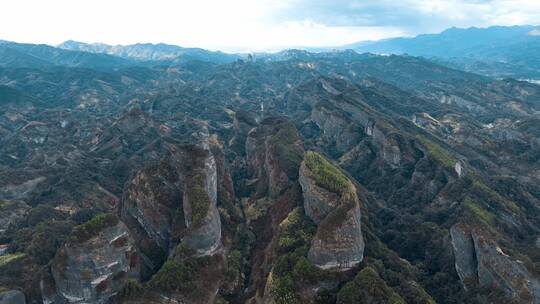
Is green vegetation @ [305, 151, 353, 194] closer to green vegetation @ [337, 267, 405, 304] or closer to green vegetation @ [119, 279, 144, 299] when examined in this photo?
green vegetation @ [337, 267, 405, 304]

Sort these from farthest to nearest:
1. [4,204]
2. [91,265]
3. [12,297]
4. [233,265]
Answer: [4,204] → [233,265] → [12,297] → [91,265]

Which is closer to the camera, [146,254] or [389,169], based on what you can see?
[146,254]

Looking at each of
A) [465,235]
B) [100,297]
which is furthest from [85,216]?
[465,235]

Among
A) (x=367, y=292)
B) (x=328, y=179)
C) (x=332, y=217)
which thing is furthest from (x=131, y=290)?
(x=328, y=179)

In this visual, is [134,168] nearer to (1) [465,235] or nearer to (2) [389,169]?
(2) [389,169]

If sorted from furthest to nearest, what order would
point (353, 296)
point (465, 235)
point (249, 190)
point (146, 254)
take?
point (249, 190), point (146, 254), point (465, 235), point (353, 296)

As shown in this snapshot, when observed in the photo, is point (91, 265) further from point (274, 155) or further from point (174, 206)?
point (274, 155)

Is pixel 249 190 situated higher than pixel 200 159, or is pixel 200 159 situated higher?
pixel 200 159
